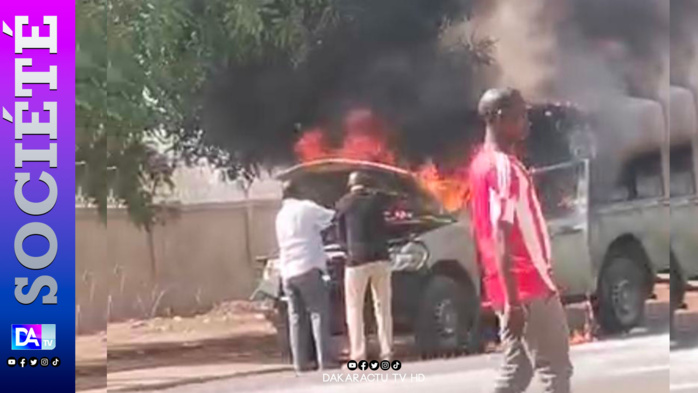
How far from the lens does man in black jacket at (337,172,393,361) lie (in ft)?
17.1

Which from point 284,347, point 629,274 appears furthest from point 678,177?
point 284,347

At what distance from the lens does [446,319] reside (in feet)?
17.3

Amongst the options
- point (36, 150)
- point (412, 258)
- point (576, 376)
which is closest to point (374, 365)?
point (412, 258)

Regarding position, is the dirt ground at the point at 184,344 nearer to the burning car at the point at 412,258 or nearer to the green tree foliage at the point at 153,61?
the burning car at the point at 412,258

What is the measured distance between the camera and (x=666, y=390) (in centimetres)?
537

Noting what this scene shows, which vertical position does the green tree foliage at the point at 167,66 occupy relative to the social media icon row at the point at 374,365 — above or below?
above

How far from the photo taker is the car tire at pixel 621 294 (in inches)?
209

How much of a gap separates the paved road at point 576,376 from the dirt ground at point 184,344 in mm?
94

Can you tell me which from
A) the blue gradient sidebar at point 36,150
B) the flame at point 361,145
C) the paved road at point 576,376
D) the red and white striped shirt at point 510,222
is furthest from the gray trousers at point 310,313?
the blue gradient sidebar at point 36,150

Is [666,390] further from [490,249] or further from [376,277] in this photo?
[376,277]

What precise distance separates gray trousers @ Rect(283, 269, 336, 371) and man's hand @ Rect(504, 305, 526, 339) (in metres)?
0.69

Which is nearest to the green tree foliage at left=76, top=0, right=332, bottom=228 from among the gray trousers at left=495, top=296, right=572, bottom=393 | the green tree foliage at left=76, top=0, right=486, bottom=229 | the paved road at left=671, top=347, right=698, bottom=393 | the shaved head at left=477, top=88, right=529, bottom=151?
the green tree foliage at left=76, top=0, right=486, bottom=229

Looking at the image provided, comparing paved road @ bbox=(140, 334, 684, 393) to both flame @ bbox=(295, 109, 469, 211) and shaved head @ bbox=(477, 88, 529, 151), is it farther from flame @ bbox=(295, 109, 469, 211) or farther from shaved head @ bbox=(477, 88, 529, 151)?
shaved head @ bbox=(477, 88, 529, 151)

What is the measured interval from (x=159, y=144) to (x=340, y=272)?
0.85 metres
